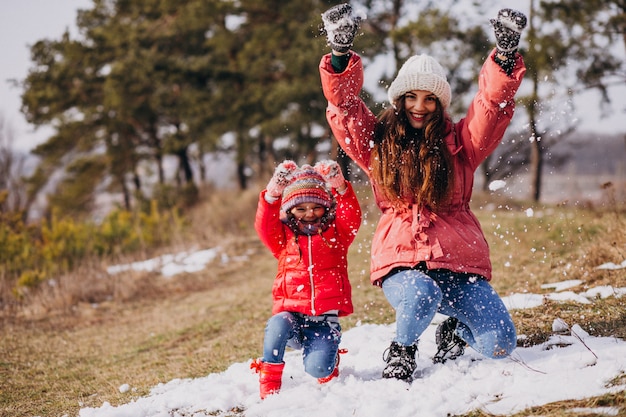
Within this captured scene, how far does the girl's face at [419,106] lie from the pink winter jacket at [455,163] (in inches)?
5.8

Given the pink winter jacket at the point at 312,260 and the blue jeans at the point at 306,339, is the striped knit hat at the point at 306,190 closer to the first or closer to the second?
the pink winter jacket at the point at 312,260

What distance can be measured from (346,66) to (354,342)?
5.59 feet

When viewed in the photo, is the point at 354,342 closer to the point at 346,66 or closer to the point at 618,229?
the point at 346,66

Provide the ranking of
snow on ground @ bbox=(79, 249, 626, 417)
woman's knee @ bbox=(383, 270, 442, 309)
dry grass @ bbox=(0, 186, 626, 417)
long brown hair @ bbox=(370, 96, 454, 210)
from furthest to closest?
dry grass @ bbox=(0, 186, 626, 417) < long brown hair @ bbox=(370, 96, 454, 210) < woman's knee @ bbox=(383, 270, 442, 309) < snow on ground @ bbox=(79, 249, 626, 417)

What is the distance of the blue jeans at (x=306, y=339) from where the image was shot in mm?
2600

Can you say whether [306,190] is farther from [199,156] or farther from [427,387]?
[199,156]

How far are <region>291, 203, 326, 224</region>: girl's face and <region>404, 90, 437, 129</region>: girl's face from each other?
62 centimetres

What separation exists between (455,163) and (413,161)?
0.69ft

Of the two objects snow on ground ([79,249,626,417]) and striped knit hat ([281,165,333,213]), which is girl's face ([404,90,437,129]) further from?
snow on ground ([79,249,626,417])

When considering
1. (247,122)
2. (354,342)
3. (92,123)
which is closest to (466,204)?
(354,342)

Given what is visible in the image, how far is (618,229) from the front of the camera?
15.4 feet

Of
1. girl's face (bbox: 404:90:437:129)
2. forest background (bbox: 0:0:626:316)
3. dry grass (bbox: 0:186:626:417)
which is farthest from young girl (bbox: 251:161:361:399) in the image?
forest background (bbox: 0:0:626:316)

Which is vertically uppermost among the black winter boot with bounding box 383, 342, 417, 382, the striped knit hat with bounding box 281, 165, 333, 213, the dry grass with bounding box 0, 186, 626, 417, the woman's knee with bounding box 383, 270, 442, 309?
the striped knit hat with bounding box 281, 165, 333, 213

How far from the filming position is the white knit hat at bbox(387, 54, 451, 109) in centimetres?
260
